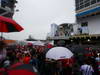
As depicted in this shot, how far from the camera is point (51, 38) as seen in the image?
3344 cm

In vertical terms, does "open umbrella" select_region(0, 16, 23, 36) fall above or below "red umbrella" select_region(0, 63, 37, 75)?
above

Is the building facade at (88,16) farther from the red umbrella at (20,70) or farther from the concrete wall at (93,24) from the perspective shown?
the red umbrella at (20,70)

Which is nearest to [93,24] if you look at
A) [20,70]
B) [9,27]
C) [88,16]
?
[88,16]

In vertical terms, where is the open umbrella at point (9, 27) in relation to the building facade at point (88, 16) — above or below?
below

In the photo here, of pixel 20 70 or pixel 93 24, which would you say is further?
pixel 93 24

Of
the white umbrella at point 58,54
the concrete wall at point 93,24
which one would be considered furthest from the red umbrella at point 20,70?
the concrete wall at point 93,24

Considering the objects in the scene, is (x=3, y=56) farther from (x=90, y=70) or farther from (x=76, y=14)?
(x=76, y=14)

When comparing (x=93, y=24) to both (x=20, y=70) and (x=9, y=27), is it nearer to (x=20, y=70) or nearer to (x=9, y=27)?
(x=9, y=27)

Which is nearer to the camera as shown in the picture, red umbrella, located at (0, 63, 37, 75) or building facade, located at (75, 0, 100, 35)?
red umbrella, located at (0, 63, 37, 75)

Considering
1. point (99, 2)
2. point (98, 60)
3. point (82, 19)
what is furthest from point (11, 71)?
point (82, 19)

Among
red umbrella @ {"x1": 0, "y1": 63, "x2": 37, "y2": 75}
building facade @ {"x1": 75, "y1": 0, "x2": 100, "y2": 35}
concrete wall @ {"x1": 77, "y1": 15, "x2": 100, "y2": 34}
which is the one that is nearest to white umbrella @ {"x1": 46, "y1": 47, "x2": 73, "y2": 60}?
red umbrella @ {"x1": 0, "y1": 63, "x2": 37, "y2": 75}

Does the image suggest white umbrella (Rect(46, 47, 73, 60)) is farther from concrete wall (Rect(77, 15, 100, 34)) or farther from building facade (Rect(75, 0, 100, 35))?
concrete wall (Rect(77, 15, 100, 34))

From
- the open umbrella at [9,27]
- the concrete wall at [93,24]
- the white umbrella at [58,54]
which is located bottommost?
the white umbrella at [58,54]

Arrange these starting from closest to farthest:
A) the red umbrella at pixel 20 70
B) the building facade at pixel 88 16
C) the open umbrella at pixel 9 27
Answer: the red umbrella at pixel 20 70 < the open umbrella at pixel 9 27 < the building facade at pixel 88 16
